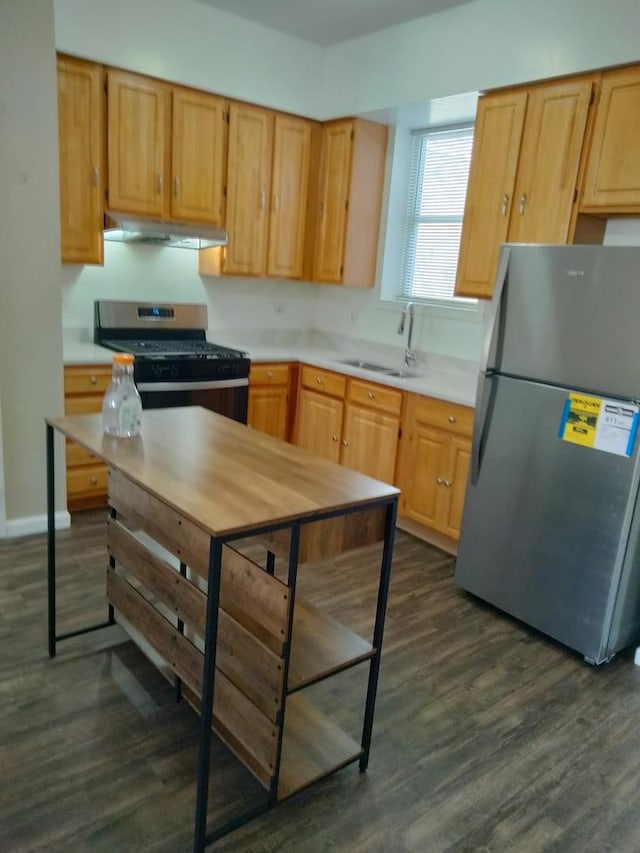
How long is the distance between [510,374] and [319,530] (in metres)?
1.50

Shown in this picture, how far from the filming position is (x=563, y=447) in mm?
2621

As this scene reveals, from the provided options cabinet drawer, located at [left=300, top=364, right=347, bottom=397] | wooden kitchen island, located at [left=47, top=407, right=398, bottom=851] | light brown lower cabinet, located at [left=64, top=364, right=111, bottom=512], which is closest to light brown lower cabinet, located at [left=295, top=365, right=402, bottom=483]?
cabinet drawer, located at [left=300, top=364, right=347, bottom=397]

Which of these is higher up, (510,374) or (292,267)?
(292,267)

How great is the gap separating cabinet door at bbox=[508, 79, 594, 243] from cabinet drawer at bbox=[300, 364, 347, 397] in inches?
55.5

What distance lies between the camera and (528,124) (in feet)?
10.5

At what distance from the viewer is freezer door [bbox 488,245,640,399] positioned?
94.0 inches

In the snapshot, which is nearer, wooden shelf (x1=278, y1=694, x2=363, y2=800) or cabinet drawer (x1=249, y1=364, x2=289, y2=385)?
wooden shelf (x1=278, y1=694, x2=363, y2=800)

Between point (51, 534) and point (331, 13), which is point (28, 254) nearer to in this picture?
point (51, 534)

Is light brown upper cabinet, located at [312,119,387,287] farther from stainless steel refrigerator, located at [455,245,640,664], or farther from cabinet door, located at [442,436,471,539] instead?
stainless steel refrigerator, located at [455,245,640,664]

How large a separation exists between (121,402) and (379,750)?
140 cm

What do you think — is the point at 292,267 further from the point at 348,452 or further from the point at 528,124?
the point at 528,124

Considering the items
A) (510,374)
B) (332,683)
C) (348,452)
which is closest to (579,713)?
(332,683)

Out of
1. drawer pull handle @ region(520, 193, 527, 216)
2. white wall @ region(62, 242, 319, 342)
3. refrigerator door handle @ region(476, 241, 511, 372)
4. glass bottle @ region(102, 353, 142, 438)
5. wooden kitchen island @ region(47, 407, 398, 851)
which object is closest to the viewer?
wooden kitchen island @ region(47, 407, 398, 851)

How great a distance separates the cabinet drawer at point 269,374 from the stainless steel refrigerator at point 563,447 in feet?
5.92
